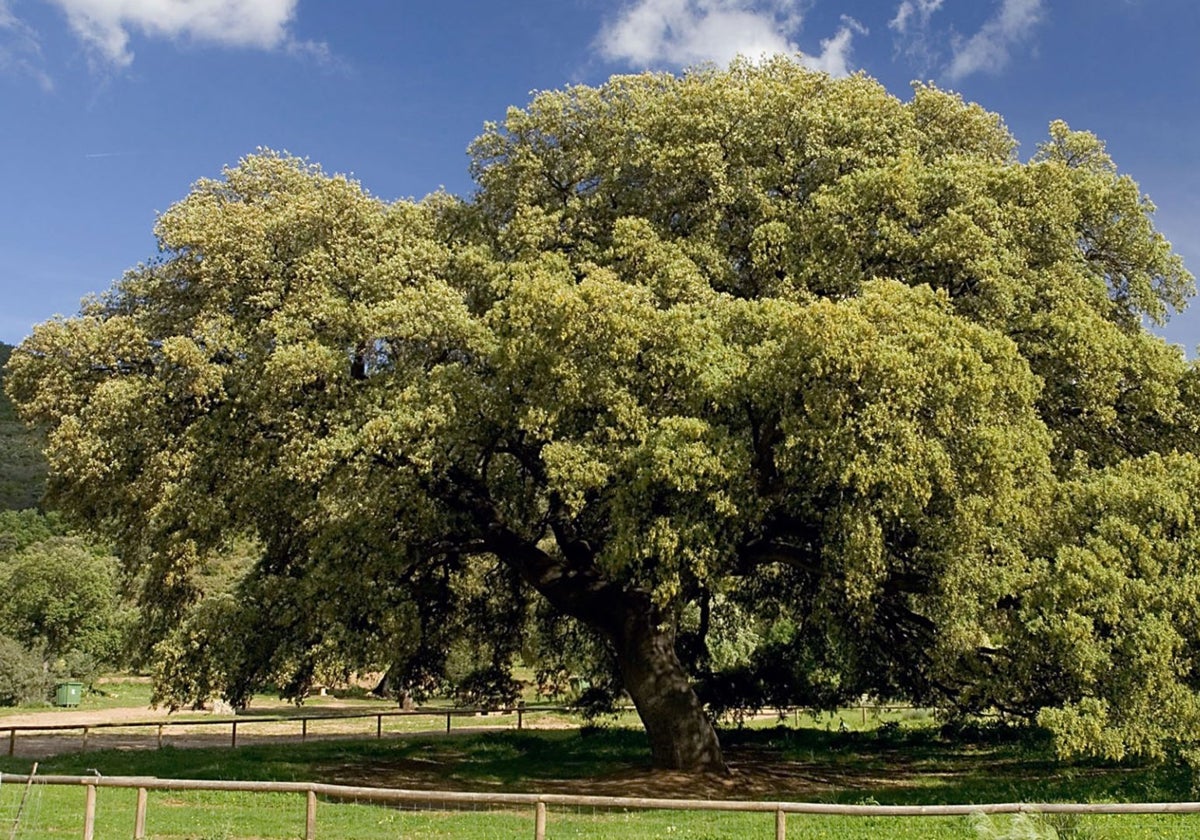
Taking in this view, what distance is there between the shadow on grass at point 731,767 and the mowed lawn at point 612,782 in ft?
0.21

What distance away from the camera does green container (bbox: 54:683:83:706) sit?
49.8 metres

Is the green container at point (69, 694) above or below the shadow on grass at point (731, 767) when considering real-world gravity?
below

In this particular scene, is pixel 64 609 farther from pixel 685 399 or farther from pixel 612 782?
pixel 685 399

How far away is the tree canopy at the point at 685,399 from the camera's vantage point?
14836 millimetres

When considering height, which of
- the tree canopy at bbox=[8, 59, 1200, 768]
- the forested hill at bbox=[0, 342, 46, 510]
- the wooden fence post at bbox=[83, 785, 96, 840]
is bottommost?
the wooden fence post at bbox=[83, 785, 96, 840]

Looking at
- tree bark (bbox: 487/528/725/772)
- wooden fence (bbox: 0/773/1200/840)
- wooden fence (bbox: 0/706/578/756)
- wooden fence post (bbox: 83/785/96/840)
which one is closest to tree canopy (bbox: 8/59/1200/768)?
tree bark (bbox: 487/528/725/772)

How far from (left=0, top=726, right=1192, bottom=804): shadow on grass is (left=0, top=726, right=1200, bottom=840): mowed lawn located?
2.5 inches

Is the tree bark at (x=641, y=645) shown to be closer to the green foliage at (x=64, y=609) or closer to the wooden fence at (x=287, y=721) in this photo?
the wooden fence at (x=287, y=721)

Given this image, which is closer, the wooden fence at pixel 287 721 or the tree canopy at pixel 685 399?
the tree canopy at pixel 685 399

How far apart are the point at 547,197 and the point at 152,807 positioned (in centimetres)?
1369

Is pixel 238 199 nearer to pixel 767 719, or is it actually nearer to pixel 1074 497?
pixel 1074 497

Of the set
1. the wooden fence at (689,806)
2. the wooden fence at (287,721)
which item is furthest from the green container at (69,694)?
the wooden fence at (689,806)

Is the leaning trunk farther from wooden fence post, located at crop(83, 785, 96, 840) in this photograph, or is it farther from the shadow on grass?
wooden fence post, located at crop(83, 785, 96, 840)

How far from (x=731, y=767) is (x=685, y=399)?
10.9 m
